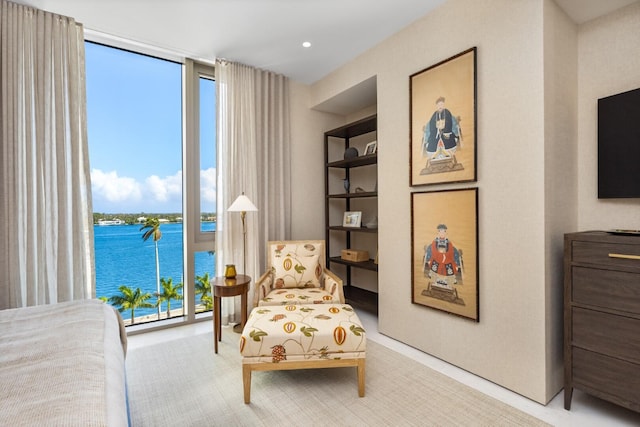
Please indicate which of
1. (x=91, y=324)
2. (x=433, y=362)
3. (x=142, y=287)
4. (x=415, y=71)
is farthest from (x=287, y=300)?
(x=415, y=71)

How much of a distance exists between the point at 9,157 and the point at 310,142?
9.16 feet

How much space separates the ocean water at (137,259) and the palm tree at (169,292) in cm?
4

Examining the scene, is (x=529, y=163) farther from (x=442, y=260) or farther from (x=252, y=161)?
(x=252, y=161)

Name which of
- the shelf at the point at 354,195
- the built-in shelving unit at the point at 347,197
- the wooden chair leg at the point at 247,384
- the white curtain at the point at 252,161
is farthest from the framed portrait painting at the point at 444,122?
the wooden chair leg at the point at 247,384

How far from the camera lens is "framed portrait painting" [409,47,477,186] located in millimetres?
2186

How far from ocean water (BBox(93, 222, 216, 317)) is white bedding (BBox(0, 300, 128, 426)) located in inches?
56.2

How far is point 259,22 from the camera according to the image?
2609mm

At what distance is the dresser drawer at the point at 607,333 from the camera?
1586 millimetres

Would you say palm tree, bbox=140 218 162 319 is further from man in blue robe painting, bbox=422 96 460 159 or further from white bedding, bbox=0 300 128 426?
man in blue robe painting, bbox=422 96 460 159

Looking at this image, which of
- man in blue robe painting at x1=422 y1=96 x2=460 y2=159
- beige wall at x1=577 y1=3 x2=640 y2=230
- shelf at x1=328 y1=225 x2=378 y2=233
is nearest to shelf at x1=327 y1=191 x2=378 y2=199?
shelf at x1=328 y1=225 x2=378 y2=233

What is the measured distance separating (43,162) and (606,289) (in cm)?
Answer: 389

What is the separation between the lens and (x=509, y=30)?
198cm

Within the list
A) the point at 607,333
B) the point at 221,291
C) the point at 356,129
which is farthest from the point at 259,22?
the point at 607,333

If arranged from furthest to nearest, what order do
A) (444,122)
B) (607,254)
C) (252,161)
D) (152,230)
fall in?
(252,161), (152,230), (444,122), (607,254)
